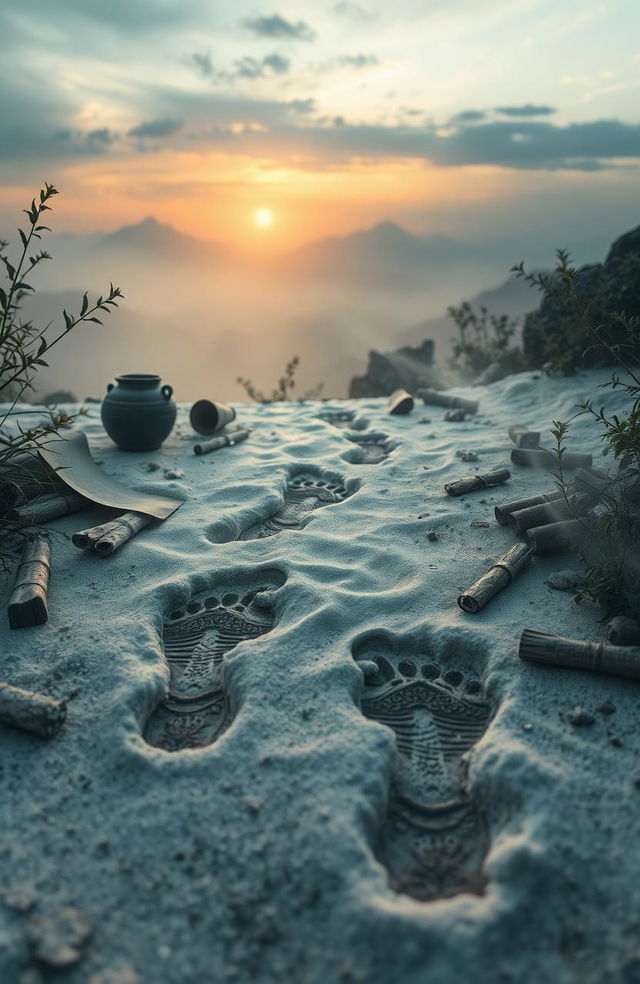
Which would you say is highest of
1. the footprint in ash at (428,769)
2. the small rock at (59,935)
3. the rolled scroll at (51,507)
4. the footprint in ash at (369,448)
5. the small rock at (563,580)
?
the rolled scroll at (51,507)

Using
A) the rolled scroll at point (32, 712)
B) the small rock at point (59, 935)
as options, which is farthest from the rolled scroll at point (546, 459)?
the small rock at point (59, 935)

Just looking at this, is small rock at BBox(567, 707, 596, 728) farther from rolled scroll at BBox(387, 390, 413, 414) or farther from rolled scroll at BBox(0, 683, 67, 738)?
rolled scroll at BBox(387, 390, 413, 414)

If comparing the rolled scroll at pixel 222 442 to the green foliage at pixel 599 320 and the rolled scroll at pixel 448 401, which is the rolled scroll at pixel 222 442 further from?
the green foliage at pixel 599 320

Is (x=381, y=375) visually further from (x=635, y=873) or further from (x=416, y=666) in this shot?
(x=635, y=873)

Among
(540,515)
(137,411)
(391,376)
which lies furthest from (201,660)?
(391,376)

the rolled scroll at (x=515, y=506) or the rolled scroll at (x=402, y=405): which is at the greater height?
the rolled scroll at (x=402, y=405)

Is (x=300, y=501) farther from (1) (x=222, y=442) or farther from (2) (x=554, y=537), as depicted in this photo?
(2) (x=554, y=537)

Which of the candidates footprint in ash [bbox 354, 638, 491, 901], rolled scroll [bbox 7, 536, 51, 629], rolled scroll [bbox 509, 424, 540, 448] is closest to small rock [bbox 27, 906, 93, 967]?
footprint in ash [bbox 354, 638, 491, 901]
